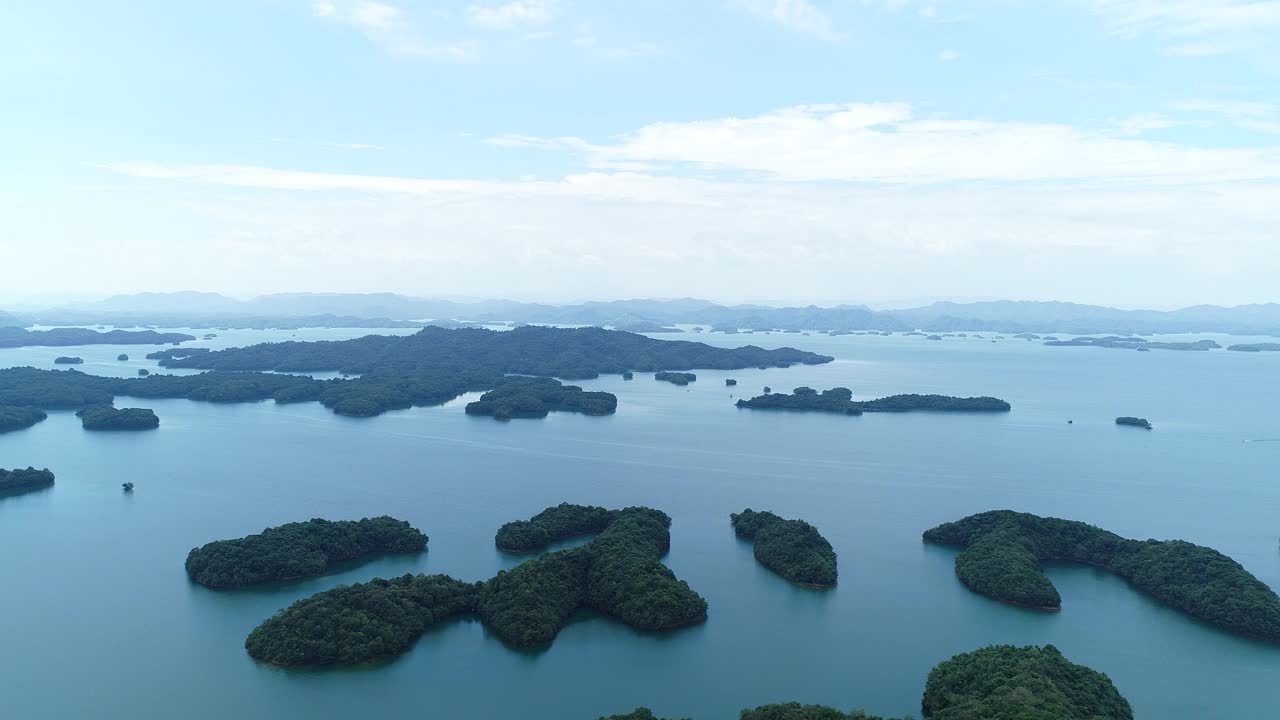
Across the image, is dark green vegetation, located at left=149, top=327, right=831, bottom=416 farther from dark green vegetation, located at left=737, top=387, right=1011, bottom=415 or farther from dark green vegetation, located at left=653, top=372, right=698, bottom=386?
dark green vegetation, located at left=737, top=387, right=1011, bottom=415

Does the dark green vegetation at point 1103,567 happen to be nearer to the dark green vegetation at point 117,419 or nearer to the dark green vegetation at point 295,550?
the dark green vegetation at point 295,550

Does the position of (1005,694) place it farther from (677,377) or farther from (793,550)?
(677,377)

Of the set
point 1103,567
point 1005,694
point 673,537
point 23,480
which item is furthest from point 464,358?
point 1005,694

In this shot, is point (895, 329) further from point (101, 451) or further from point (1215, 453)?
point (101, 451)

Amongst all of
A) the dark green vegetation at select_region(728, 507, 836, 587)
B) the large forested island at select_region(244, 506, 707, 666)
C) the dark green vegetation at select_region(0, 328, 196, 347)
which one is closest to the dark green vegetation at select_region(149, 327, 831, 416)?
the dark green vegetation at select_region(0, 328, 196, 347)

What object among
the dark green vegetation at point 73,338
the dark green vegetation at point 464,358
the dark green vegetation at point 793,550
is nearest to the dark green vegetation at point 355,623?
the dark green vegetation at point 793,550

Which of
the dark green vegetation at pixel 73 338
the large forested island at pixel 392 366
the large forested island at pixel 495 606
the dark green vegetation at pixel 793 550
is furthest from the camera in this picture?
the dark green vegetation at pixel 73 338

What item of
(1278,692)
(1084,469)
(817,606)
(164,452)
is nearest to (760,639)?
(817,606)
